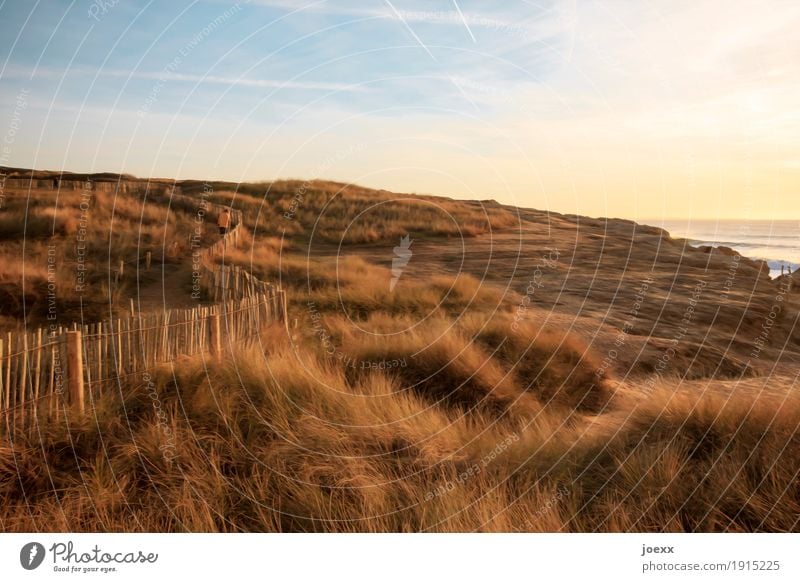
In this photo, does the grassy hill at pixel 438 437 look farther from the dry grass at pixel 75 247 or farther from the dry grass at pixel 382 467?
the dry grass at pixel 75 247

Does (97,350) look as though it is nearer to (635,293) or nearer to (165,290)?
(165,290)

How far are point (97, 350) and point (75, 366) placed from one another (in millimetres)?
565

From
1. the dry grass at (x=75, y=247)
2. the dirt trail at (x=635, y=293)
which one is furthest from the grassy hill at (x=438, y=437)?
the dry grass at (x=75, y=247)

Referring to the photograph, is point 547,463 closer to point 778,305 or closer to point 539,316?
point 539,316

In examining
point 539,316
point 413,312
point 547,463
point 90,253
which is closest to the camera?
point 547,463

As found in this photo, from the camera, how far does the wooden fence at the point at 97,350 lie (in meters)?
5.38

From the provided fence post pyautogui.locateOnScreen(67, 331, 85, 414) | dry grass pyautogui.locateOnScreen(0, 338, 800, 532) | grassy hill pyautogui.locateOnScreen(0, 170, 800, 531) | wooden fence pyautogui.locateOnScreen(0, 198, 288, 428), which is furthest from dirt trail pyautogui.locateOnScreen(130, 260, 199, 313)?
dry grass pyautogui.locateOnScreen(0, 338, 800, 532)

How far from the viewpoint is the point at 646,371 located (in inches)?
334

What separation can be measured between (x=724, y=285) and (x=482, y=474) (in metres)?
13.3

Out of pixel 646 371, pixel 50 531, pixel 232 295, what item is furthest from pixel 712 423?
pixel 232 295

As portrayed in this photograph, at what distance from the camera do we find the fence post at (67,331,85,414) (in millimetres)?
5738

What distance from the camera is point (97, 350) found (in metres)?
6.44

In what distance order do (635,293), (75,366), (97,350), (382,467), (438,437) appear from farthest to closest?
(635,293)
(97,350)
(75,366)
(438,437)
(382,467)

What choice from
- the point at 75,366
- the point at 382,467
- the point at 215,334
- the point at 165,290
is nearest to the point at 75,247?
the point at 165,290
